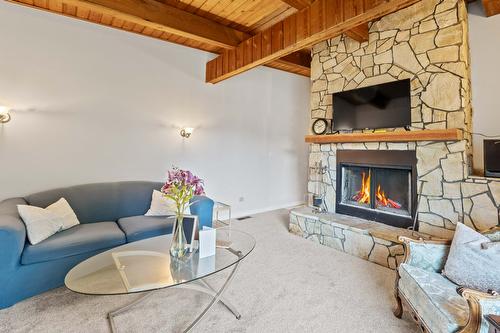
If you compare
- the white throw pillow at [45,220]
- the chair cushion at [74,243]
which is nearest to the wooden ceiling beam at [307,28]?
the chair cushion at [74,243]

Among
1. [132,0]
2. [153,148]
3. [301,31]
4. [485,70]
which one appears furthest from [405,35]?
[153,148]

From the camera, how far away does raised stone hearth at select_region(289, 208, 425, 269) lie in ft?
9.05

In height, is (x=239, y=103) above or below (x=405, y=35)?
below

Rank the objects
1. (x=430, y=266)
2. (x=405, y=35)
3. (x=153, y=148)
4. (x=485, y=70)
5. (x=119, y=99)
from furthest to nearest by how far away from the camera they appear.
→ (x=153, y=148), (x=119, y=99), (x=405, y=35), (x=485, y=70), (x=430, y=266)

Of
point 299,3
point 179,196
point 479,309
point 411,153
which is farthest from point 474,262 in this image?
point 299,3

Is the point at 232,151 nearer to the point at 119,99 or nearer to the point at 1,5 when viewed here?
the point at 119,99

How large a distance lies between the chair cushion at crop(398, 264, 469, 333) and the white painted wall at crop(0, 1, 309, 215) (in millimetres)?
3237

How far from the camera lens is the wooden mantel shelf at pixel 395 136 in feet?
8.44

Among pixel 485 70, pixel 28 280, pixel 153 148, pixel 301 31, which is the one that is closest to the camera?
pixel 28 280

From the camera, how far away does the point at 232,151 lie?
465 centimetres

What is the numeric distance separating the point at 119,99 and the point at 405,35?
3.86 metres

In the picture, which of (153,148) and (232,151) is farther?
(232,151)

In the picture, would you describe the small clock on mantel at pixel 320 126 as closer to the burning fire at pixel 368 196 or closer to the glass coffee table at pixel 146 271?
the burning fire at pixel 368 196

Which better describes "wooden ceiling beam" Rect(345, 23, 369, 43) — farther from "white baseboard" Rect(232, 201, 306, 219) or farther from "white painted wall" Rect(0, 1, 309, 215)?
"white baseboard" Rect(232, 201, 306, 219)
